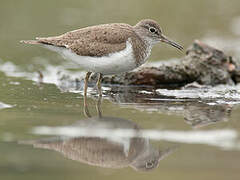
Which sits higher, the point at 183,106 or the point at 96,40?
the point at 96,40

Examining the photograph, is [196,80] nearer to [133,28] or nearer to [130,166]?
[133,28]

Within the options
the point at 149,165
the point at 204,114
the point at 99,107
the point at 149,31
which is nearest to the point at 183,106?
the point at 204,114

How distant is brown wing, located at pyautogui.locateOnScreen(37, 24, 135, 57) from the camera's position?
31.4ft

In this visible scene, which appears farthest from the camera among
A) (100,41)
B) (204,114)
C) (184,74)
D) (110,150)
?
(184,74)

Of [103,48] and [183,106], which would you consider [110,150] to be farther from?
[103,48]

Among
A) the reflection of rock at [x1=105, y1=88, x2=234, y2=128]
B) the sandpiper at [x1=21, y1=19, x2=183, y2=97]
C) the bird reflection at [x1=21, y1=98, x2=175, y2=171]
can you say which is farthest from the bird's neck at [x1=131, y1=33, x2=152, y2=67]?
the bird reflection at [x1=21, y1=98, x2=175, y2=171]

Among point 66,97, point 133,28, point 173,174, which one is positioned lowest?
point 173,174

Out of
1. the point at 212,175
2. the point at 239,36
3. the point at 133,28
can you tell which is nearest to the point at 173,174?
the point at 212,175

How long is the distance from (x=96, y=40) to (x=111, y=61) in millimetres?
555

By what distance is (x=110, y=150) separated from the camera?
657 centimetres

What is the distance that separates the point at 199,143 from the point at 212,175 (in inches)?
42.1

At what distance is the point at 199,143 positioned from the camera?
22.7ft

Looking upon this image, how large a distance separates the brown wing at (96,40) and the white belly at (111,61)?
0.08m

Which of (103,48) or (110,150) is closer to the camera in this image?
(110,150)
